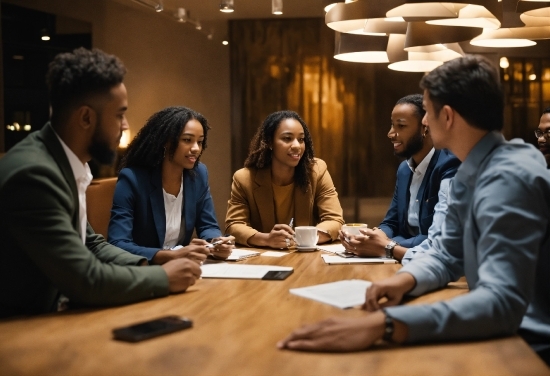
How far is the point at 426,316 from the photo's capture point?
1517 mm

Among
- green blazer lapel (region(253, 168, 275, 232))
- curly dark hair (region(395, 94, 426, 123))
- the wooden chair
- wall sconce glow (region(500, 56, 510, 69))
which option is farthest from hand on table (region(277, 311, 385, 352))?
wall sconce glow (region(500, 56, 510, 69))

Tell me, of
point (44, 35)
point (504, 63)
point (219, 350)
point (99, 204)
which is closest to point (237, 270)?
point (219, 350)

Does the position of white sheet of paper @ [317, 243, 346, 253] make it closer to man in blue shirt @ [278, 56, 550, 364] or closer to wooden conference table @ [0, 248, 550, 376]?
man in blue shirt @ [278, 56, 550, 364]

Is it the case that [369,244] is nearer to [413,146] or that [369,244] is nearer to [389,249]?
[389,249]

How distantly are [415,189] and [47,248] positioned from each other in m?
2.23

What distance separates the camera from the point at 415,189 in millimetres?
3504

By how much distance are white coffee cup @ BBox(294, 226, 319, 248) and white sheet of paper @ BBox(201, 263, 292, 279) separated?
0.46 m

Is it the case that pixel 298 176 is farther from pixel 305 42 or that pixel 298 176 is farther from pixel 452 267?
pixel 305 42

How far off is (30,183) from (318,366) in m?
0.95

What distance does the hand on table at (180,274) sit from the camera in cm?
203

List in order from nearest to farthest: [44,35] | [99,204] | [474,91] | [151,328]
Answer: [151,328], [474,91], [99,204], [44,35]

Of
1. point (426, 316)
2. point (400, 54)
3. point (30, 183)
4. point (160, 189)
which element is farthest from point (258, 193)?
point (426, 316)

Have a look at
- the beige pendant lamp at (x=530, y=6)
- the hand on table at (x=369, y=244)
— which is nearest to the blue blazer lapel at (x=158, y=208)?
the hand on table at (x=369, y=244)

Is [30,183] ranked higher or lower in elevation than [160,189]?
higher
